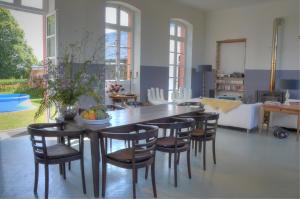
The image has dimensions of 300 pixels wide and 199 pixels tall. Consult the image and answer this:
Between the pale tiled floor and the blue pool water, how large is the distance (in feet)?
8.70

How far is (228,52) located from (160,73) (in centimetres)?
272

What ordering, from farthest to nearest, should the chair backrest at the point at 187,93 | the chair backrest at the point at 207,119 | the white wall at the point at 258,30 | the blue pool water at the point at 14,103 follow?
the chair backrest at the point at 187,93 → the white wall at the point at 258,30 → the blue pool water at the point at 14,103 → the chair backrest at the point at 207,119

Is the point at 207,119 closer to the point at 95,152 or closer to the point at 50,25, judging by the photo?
the point at 95,152

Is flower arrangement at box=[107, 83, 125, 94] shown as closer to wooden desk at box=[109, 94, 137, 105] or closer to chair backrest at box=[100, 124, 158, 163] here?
wooden desk at box=[109, 94, 137, 105]

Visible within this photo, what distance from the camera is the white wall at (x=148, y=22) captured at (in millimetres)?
5961

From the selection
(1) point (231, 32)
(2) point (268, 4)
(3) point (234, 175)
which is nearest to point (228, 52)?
(1) point (231, 32)

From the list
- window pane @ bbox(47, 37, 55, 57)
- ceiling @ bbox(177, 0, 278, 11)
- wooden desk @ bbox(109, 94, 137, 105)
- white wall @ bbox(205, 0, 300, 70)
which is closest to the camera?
window pane @ bbox(47, 37, 55, 57)

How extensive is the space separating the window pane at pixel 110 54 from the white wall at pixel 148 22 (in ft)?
2.04

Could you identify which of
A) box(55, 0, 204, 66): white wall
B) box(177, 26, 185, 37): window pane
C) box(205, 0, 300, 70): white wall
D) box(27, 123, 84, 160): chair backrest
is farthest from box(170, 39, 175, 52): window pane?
box(27, 123, 84, 160): chair backrest

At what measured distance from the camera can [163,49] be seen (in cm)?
837

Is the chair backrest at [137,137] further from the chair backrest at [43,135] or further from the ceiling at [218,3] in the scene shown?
the ceiling at [218,3]

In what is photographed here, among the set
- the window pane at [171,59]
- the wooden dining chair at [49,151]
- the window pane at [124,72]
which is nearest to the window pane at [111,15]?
the window pane at [124,72]

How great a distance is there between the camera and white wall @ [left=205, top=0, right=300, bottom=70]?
26.6 feet

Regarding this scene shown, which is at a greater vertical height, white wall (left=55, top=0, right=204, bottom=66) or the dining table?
white wall (left=55, top=0, right=204, bottom=66)
